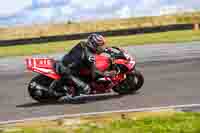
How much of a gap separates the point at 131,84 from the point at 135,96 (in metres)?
0.32

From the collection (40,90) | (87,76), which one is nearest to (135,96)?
(87,76)

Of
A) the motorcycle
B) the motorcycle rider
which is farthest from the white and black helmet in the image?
the motorcycle

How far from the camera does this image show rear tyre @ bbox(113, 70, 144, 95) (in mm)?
12539

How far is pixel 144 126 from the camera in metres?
8.15

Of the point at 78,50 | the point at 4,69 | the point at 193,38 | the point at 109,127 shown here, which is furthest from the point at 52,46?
the point at 109,127

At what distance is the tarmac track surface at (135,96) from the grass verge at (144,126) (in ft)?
7.83

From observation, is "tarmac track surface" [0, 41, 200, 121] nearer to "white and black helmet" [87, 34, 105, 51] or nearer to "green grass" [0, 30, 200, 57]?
"white and black helmet" [87, 34, 105, 51]

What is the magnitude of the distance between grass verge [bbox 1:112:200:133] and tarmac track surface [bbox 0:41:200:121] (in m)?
2.39

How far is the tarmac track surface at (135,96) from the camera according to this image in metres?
11.3

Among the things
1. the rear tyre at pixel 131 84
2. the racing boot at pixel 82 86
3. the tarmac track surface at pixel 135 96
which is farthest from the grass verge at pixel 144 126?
the rear tyre at pixel 131 84

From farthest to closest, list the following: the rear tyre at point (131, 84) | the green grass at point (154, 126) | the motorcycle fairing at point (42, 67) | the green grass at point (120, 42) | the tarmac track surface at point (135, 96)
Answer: the green grass at point (120, 42), the rear tyre at point (131, 84), the motorcycle fairing at point (42, 67), the tarmac track surface at point (135, 96), the green grass at point (154, 126)

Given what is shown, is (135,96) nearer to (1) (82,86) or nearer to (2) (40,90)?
(1) (82,86)

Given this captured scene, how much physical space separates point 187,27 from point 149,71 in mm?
19620

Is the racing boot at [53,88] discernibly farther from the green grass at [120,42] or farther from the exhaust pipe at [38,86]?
the green grass at [120,42]
